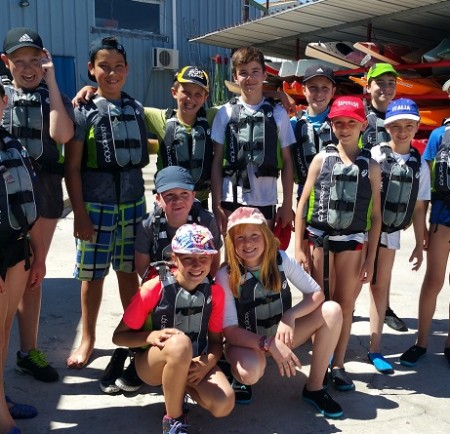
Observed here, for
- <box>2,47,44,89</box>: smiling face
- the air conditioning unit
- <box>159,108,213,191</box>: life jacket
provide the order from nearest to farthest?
<box>2,47,44,89</box>: smiling face < <box>159,108,213,191</box>: life jacket < the air conditioning unit

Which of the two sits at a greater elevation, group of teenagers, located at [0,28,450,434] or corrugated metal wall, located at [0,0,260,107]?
corrugated metal wall, located at [0,0,260,107]

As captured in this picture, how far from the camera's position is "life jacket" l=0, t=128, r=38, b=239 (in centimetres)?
272

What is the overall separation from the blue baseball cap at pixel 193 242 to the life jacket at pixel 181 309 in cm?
20

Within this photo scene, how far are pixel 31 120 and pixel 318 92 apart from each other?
202cm

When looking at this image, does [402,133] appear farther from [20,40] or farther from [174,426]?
[20,40]

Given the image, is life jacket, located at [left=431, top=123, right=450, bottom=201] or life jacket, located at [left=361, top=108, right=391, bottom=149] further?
life jacket, located at [left=361, top=108, right=391, bottom=149]

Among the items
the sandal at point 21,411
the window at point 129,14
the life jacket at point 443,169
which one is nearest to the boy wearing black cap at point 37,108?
the sandal at point 21,411

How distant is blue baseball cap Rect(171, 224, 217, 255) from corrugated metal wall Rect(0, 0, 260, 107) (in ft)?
36.8

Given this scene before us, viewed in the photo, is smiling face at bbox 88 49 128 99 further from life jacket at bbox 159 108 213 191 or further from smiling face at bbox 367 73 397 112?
smiling face at bbox 367 73 397 112

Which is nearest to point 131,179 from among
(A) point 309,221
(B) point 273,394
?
(A) point 309,221

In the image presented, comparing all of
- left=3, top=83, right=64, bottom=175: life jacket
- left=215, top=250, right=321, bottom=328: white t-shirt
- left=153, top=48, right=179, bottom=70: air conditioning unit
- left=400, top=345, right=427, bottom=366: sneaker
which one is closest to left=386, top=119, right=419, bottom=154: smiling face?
left=215, top=250, right=321, bottom=328: white t-shirt

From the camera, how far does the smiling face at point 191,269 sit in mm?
3016

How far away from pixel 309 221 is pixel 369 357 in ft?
3.56

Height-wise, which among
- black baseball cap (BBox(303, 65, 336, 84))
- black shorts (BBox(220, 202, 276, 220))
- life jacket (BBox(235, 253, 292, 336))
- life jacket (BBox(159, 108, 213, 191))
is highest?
black baseball cap (BBox(303, 65, 336, 84))
